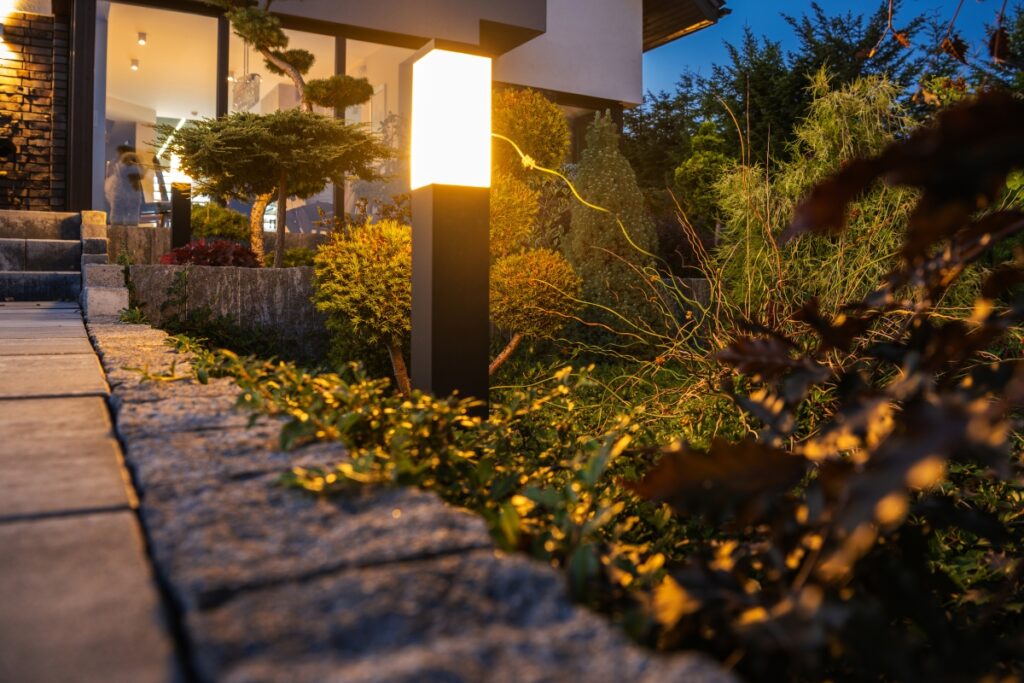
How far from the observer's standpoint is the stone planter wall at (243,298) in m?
5.03

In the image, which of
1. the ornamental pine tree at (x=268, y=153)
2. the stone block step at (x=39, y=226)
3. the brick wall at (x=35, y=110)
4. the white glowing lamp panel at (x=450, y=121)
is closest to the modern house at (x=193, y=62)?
the brick wall at (x=35, y=110)

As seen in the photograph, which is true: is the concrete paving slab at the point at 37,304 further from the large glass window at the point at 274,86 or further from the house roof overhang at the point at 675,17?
the house roof overhang at the point at 675,17

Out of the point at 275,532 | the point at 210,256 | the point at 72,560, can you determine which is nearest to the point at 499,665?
Result: the point at 275,532

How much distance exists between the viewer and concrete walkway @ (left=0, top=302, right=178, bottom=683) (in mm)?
685

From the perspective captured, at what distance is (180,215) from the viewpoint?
6.78 meters

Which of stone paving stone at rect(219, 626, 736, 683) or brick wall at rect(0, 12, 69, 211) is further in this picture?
brick wall at rect(0, 12, 69, 211)

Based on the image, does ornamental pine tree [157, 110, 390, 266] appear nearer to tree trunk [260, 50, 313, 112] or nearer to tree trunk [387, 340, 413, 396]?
tree trunk [260, 50, 313, 112]

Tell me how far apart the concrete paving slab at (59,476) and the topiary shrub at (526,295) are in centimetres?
408

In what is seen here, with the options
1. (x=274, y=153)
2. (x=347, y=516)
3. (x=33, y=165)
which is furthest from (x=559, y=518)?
(x=33, y=165)

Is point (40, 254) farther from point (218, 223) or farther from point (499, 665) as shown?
point (499, 665)

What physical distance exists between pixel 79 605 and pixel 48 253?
6.39m

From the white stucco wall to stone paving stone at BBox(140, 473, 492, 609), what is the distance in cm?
1086

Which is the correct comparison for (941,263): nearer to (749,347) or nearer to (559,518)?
(749,347)

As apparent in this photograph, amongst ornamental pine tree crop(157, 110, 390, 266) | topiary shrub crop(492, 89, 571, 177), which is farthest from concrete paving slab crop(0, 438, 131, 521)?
topiary shrub crop(492, 89, 571, 177)
